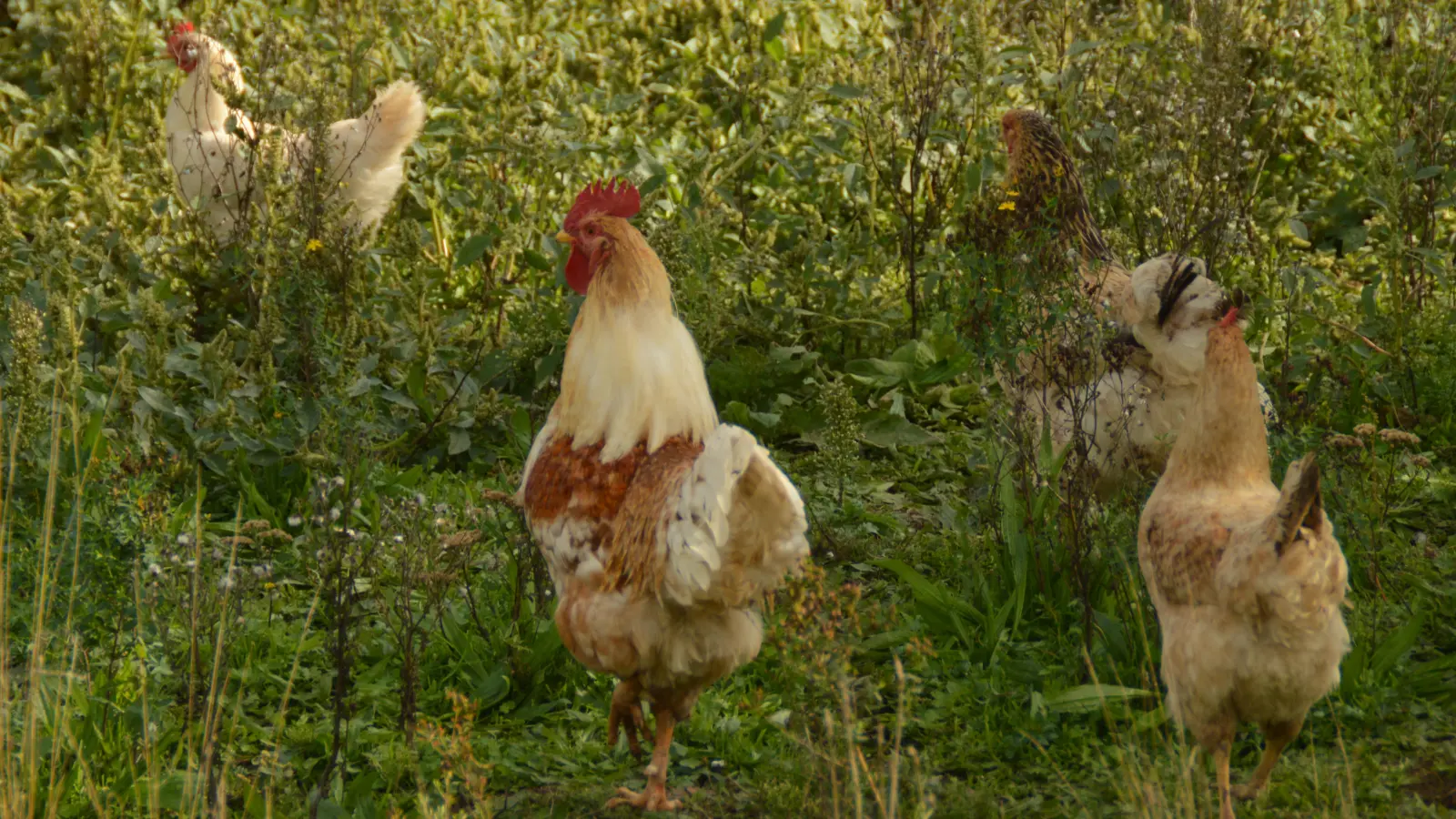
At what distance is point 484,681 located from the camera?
4.26 metres

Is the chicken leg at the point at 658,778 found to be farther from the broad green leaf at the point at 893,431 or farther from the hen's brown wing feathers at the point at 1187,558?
the broad green leaf at the point at 893,431

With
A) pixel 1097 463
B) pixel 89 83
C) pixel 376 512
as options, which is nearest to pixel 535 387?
pixel 376 512

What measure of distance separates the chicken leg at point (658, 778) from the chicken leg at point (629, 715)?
0.20 ft

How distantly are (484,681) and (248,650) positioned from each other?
70 cm

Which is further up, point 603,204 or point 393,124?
point 393,124

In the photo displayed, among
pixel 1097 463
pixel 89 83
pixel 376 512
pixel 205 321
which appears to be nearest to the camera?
pixel 1097 463

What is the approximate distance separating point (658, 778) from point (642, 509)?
703mm

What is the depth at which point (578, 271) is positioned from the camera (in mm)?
3965

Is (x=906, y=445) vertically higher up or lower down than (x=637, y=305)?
lower down

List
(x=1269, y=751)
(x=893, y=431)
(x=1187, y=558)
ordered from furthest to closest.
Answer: (x=893, y=431), (x=1269, y=751), (x=1187, y=558)

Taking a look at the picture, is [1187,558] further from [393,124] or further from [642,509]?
[393,124]

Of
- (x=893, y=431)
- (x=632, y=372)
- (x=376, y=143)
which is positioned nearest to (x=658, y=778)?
(x=632, y=372)

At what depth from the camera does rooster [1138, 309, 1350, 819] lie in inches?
125

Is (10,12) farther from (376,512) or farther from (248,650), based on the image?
(248,650)
